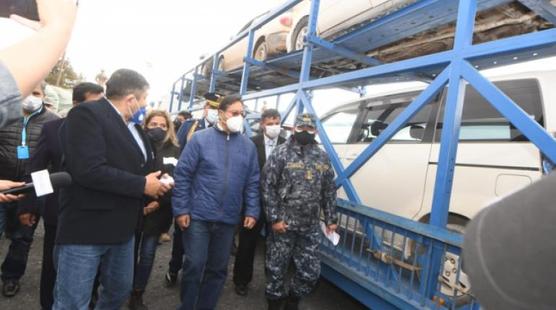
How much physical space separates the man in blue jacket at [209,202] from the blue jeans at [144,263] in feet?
1.55

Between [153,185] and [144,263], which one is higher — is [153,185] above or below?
above

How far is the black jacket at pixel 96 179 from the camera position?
1729 mm

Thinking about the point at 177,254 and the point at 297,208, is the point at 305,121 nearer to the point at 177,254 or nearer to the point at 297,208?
the point at 297,208

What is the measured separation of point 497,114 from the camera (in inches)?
105

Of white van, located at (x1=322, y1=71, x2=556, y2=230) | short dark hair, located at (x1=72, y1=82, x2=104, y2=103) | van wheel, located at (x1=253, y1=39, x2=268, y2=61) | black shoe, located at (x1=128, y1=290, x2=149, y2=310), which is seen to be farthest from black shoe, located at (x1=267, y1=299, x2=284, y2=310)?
van wheel, located at (x1=253, y1=39, x2=268, y2=61)

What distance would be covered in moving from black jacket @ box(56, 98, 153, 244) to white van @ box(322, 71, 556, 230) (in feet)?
7.21

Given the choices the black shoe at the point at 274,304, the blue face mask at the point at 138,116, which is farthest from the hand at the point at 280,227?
the blue face mask at the point at 138,116

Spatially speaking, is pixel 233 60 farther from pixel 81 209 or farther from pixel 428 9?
pixel 81 209

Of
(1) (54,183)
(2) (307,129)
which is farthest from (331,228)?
(1) (54,183)

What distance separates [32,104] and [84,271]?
1.79 m

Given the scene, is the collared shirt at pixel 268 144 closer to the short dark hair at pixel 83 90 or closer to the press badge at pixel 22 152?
the short dark hair at pixel 83 90

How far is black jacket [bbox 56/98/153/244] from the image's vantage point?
1729mm

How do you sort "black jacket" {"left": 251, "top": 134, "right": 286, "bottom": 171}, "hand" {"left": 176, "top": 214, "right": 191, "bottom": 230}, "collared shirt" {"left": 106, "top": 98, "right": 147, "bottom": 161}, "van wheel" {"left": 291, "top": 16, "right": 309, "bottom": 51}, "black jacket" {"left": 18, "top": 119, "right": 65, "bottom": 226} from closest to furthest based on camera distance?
"collared shirt" {"left": 106, "top": 98, "right": 147, "bottom": 161}
"black jacket" {"left": 18, "top": 119, "right": 65, "bottom": 226}
"hand" {"left": 176, "top": 214, "right": 191, "bottom": 230}
"black jacket" {"left": 251, "top": 134, "right": 286, "bottom": 171}
"van wheel" {"left": 291, "top": 16, "right": 309, "bottom": 51}

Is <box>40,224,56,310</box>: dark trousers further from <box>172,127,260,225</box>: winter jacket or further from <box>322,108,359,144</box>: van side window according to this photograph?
<box>322,108,359,144</box>: van side window
